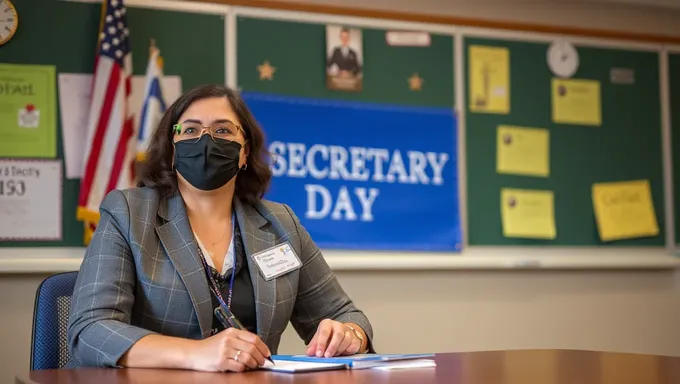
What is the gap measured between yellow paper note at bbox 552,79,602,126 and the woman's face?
2216 mm

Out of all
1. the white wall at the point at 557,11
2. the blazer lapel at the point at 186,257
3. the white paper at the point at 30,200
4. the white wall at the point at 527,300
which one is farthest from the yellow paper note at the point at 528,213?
the blazer lapel at the point at 186,257

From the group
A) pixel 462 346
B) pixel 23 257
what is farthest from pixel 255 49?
pixel 462 346

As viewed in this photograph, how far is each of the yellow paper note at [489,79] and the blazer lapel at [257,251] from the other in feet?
6.07

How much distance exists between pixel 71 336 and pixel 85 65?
1672 mm

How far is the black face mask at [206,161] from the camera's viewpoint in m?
2.16

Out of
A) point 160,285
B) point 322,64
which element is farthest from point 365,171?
point 160,285

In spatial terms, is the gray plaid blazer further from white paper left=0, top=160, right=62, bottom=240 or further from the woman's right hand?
white paper left=0, top=160, right=62, bottom=240

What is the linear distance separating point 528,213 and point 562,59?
791 millimetres

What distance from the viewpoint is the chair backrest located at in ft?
6.46

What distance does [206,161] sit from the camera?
216 centimetres

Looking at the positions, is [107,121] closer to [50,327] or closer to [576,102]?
[50,327]

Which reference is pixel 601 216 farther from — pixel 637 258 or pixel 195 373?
pixel 195 373

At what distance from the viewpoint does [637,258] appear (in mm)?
4070

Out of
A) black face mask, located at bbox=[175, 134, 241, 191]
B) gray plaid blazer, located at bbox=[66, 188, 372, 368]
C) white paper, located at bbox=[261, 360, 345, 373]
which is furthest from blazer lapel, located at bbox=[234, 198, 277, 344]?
white paper, located at bbox=[261, 360, 345, 373]
